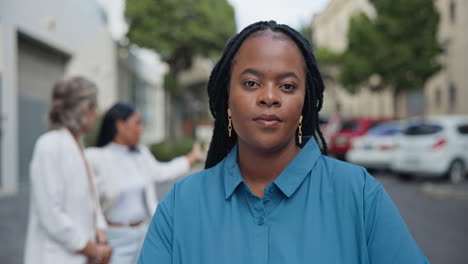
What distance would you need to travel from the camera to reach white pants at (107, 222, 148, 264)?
3.21m

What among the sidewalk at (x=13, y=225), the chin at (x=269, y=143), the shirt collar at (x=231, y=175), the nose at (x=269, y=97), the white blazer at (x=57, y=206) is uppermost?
the nose at (x=269, y=97)

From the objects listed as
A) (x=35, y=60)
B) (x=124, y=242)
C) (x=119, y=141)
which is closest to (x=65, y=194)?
(x=124, y=242)

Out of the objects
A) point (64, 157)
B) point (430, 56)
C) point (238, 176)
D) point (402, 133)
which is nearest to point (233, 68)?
point (238, 176)

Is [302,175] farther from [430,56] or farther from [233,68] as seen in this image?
[430,56]

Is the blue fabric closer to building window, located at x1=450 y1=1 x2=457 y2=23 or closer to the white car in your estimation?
the white car

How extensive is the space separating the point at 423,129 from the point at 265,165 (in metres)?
11.5

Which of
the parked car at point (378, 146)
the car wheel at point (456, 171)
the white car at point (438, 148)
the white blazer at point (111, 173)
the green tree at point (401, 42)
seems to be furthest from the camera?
the green tree at point (401, 42)

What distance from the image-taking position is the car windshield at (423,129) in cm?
1190

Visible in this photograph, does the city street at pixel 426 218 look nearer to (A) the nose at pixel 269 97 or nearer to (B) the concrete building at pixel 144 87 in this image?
(A) the nose at pixel 269 97

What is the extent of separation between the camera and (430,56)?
24531mm

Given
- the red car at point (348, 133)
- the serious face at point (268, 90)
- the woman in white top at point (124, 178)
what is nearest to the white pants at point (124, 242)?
the woman in white top at point (124, 178)

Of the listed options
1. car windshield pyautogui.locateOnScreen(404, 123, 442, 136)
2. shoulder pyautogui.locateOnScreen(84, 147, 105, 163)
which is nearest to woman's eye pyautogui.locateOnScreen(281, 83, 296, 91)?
shoulder pyautogui.locateOnScreen(84, 147, 105, 163)

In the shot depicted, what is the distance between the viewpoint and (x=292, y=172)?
1.46 metres

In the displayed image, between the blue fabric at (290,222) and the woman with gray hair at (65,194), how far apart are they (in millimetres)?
1340
